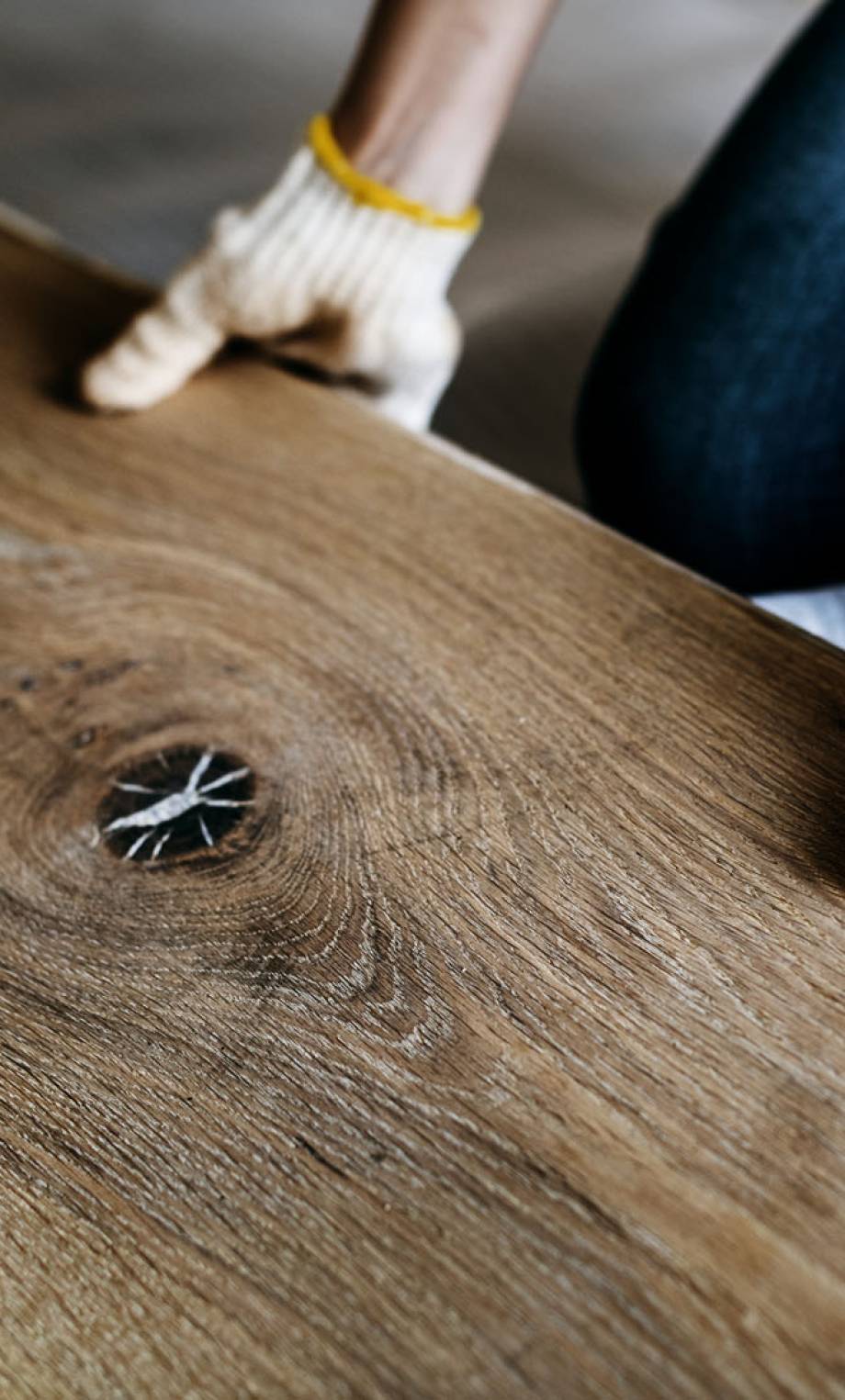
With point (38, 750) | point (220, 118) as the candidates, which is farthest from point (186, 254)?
point (38, 750)

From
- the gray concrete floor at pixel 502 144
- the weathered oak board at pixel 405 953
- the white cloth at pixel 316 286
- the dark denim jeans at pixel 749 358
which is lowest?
the weathered oak board at pixel 405 953

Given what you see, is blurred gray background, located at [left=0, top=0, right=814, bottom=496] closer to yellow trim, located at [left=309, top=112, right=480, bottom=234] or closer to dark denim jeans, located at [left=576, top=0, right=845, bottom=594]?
dark denim jeans, located at [left=576, top=0, right=845, bottom=594]

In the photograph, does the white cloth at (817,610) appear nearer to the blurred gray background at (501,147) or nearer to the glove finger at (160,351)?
the blurred gray background at (501,147)

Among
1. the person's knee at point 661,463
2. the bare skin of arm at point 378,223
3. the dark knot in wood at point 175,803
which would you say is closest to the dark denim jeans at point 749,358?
the person's knee at point 661,463

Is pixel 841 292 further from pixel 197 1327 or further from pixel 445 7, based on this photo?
pixel 197 1327

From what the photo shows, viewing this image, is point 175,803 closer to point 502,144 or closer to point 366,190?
point 366,190

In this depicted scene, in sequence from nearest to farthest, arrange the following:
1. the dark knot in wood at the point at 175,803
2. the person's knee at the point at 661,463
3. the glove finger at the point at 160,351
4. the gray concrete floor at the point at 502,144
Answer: the dark knot in wood at the point at 175,803
the glove finger at the point at 160,351
the person's knee at the point at 661,463
the gray concrete floor at the point at 502,144

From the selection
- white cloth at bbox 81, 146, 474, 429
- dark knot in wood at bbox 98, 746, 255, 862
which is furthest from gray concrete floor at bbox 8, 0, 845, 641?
dark knot in wood at bbox 98, 746, 255, 862
